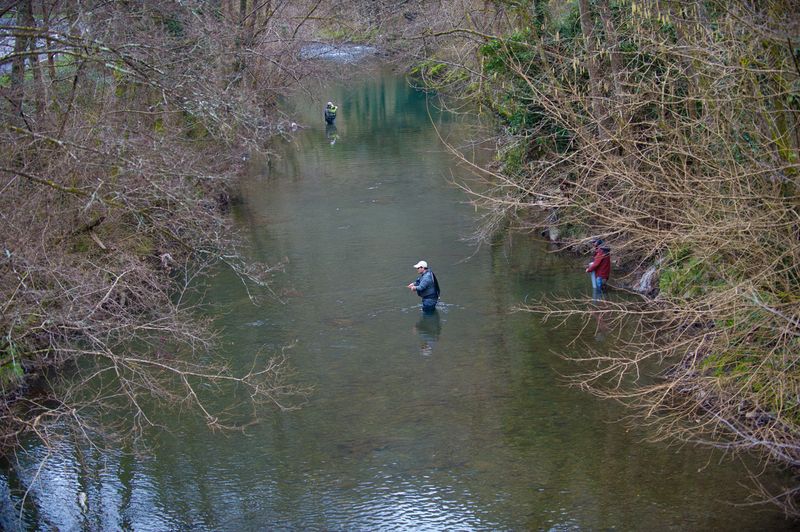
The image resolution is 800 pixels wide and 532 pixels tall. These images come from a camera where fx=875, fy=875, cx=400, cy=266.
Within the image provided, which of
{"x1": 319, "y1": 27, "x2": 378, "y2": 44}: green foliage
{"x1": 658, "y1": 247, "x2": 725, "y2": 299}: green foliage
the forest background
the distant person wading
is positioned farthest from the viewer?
the distant person wading

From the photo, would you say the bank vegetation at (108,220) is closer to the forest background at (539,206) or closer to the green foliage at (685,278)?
the forest background at (539,206)

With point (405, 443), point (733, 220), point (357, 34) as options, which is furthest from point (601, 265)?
point (357, 34)

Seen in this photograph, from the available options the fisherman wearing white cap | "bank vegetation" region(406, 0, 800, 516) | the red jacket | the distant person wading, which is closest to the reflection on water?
the fisherman wearing white cap

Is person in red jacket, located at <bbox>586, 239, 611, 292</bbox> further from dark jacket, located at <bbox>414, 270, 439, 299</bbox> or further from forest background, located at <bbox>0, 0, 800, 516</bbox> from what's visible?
dark jacket, located at <bbox>414, 270, 439, 299</bbox>

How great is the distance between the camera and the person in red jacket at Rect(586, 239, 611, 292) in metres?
16.5

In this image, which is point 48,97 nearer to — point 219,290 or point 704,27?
point 219,290

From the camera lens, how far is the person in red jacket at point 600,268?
648 inches

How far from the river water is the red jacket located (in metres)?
0.79

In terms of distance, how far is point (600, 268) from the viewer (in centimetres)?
1666

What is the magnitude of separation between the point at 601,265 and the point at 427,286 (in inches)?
133

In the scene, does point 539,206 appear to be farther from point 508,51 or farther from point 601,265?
point 508,51

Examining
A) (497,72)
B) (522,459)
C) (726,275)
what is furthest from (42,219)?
(497,72)

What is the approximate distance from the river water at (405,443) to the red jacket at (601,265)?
2.60 ft

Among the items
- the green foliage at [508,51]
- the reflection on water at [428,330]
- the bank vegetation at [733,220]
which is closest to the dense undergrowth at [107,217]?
the reflection on water at [428,330]
